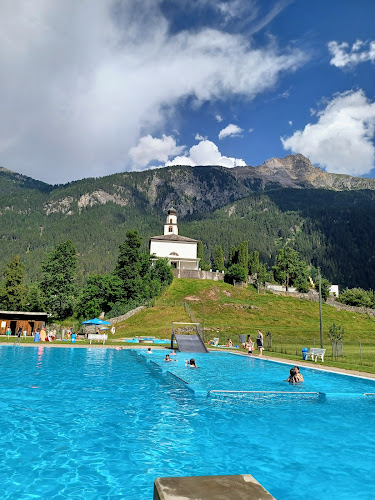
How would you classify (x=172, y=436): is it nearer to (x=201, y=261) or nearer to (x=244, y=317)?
(x=244, y=317)

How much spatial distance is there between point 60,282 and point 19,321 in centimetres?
1541

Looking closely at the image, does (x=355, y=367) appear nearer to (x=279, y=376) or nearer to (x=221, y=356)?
(x=279, y=376)

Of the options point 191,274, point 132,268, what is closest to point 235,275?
point 191,274

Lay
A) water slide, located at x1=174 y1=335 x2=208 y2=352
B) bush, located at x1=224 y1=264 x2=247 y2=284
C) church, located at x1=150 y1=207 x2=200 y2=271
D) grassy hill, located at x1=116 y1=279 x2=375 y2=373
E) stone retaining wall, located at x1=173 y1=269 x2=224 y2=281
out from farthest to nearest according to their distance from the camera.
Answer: church, located at x1=150 y1=207 x2=200 y2=271 → bush, located at x1=224 y1=264 x2=247 y2=284 → stone retaining wall, located at x1=173 y1=269 x2=224 y2=281 → grassy hill, located at x1=116 y1=279 x2=375 y2=373 → water slide, located at x1=174 y1=335 x2=208 y2=352

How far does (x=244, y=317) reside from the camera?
60094mm

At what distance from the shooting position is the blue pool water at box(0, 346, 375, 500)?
8031mm

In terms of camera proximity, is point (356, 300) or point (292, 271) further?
point (292, 271)

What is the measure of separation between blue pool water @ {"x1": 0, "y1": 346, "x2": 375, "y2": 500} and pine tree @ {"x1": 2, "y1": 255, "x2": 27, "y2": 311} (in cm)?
5134

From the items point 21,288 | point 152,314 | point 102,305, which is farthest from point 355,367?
point 21,288

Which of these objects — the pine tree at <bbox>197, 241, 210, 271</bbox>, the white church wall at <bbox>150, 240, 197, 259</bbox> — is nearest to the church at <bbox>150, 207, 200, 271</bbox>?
the white church wall at <bbox>150, 240, 197, 259</bbox>

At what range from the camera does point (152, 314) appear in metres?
57.1

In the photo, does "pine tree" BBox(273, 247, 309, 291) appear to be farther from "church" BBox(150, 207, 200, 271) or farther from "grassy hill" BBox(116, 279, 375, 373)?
"grassy hill" BBox(116, 279, 375, 373)

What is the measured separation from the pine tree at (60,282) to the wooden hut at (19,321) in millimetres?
9624

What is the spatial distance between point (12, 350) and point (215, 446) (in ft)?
95.1
